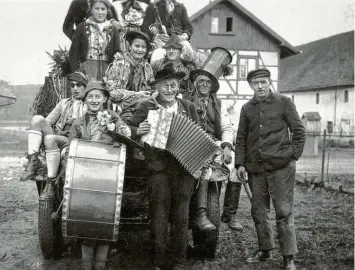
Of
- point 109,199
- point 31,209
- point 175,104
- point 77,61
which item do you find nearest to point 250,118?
point 175,104

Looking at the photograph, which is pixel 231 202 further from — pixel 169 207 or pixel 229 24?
pixel 229 24

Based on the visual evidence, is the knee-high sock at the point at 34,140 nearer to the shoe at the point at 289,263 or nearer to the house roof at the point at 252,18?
the shoe at the point at 289,263

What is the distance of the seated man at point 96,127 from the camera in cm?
435

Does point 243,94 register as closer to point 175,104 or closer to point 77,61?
point 77,61

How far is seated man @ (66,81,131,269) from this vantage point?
4.35 meters

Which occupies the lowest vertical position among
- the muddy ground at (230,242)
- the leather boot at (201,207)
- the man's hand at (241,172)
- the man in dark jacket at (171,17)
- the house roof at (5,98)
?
the muddy ground at (230,242)

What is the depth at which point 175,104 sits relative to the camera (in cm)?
455

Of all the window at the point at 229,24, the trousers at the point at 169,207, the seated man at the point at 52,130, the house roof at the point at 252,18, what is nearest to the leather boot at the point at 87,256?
the trousers at the point at 169,207

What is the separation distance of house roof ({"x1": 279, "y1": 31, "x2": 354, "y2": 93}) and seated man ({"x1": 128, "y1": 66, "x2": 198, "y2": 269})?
106ft

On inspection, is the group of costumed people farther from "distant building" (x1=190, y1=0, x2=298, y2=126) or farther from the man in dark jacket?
"distant building" (x1=190, y1=0, x2=298, y2=126)

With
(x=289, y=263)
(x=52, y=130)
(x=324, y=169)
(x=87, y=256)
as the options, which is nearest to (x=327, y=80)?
(x=324, y=169)

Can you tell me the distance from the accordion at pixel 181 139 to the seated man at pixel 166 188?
0.58ft

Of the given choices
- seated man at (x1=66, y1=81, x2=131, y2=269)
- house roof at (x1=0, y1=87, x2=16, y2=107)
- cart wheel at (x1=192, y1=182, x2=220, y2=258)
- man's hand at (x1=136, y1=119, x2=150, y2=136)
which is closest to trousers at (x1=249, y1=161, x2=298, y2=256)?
cart wheel at (x1=192, y1=182, x2=220, y2=258)

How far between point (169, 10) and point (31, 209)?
442 centimetres
